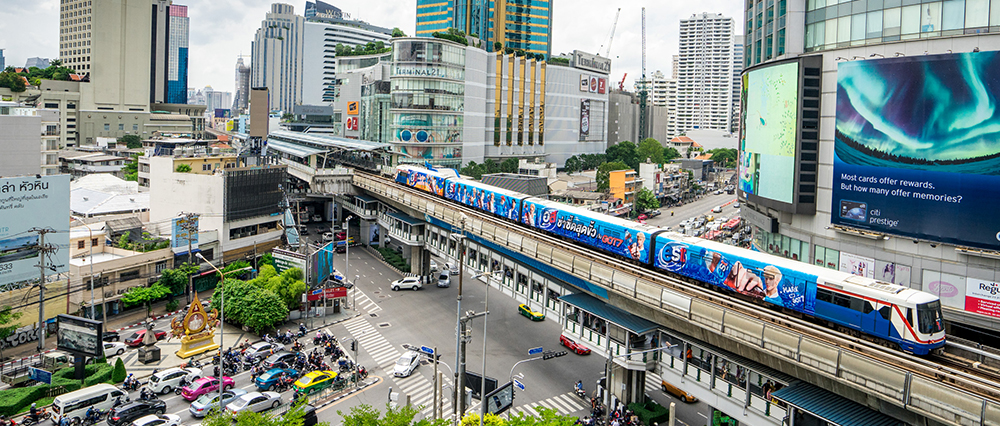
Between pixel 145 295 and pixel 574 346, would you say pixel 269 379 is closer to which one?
pixel 145 295

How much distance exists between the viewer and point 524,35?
16250 centimetres

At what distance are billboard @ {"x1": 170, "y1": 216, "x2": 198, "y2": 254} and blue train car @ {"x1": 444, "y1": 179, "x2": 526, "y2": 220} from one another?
24.4 m

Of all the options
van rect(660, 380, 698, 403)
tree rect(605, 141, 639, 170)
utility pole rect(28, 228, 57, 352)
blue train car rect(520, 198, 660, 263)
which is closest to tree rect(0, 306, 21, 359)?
utility pole rect(28, 228, 57, 352)

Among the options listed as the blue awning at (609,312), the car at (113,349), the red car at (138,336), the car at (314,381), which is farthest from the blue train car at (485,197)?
the car at (113,349)

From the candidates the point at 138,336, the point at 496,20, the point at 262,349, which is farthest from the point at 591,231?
the point at 496,20

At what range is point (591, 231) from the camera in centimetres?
4531

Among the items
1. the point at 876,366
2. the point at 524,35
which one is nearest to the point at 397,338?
the point at 876,366

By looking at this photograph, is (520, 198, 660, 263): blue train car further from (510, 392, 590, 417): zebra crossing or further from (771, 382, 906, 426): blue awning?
(771, 382, 906, 426): blue awning

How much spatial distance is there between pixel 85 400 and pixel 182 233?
27.5 m

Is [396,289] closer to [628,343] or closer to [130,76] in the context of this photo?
[628,343]

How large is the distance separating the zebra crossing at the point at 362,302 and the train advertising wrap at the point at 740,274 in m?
28.8

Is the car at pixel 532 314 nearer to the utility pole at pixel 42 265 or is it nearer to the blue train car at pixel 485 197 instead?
the blue train car at pixel 485 197

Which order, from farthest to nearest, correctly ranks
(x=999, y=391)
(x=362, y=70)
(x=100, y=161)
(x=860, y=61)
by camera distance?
(x=362, y=70) → (x=100, y=161) → (x=860, y=61) → (x=999, y=391)

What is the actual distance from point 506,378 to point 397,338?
11.7 metres
